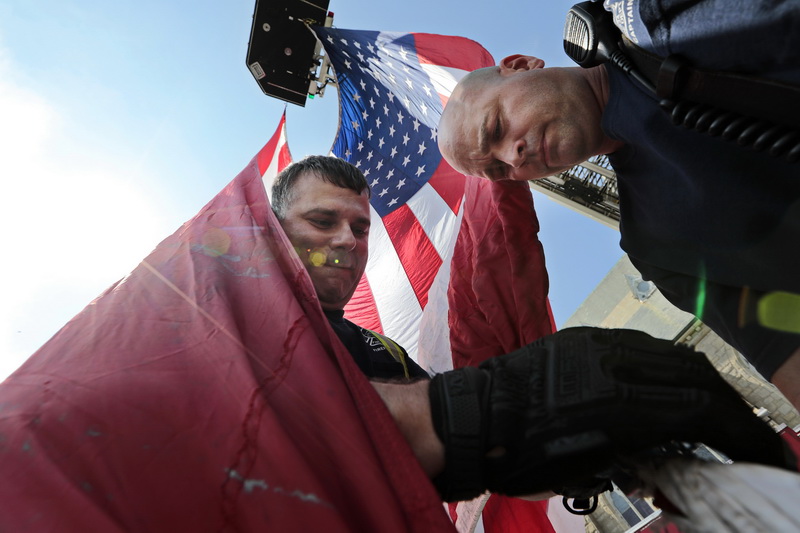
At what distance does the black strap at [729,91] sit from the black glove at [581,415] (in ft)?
2.25

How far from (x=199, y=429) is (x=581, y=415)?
0.76 metres

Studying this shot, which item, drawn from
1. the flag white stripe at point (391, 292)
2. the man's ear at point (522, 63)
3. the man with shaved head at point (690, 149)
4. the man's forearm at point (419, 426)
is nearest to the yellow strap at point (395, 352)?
the man's forearm at point (419, 426)

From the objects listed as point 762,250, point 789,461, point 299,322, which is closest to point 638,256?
point 762,250

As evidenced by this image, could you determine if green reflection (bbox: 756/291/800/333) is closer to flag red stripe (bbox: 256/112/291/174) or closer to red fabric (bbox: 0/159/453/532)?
red fabric (bbox: 0/159/453/532)

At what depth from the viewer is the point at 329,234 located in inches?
77.7

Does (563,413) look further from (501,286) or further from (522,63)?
(522,63)

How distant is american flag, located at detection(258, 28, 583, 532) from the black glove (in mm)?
1057

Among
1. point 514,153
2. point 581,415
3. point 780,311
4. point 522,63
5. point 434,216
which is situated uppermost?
point 434,216

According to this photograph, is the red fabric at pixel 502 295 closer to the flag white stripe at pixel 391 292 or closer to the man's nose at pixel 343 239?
the man's nose at pixel 343 239

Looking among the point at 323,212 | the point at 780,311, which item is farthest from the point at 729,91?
the point at 323,212

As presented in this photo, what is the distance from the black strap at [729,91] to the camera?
111 cm

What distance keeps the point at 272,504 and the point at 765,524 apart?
833mm

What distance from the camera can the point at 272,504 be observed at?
2.45ft

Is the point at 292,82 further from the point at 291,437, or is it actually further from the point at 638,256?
the point at 291,437
